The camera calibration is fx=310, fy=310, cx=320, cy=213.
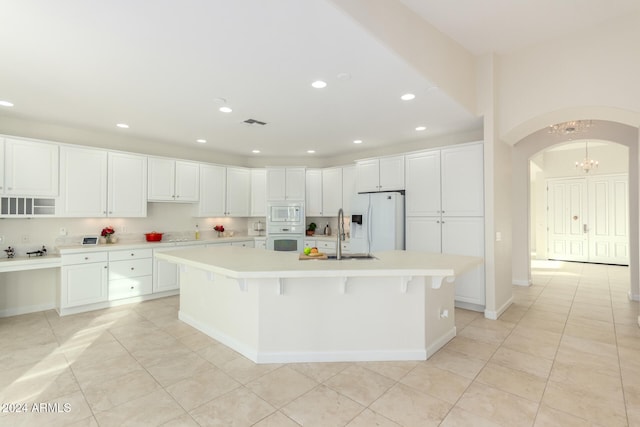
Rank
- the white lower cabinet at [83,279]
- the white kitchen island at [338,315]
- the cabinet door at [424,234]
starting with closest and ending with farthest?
the white kitchen island at [338,315] → the white lower cabinet at [83,279] → the cabinet door at [424,234]

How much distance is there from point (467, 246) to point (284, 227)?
3513mm

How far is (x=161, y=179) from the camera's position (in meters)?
5.30

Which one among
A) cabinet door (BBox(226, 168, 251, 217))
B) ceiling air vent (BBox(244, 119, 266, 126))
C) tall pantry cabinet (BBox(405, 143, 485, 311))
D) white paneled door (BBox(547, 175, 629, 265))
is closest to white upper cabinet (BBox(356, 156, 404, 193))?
tall pantry cabinet (BBox(405, 143, 485, 311))

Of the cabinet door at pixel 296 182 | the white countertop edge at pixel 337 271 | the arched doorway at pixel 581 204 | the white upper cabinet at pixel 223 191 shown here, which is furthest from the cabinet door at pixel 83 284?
the arched doorway at pixel 581 204

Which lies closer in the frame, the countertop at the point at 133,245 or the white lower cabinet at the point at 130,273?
the countertop at the point at 133,245

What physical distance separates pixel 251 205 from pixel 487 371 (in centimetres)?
518

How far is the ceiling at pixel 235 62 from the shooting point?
6.93 ft

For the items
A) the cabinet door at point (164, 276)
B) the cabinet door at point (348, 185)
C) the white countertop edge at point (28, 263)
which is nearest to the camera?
the white countertop edge at point (28, 263)

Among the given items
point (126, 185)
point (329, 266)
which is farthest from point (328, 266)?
point (126, 185)

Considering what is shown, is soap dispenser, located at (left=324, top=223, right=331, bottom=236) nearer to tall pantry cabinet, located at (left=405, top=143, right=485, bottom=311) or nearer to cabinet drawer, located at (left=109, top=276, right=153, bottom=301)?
tall pantry cabinet, located at (left=405, top=143, right=485, bottom=311)

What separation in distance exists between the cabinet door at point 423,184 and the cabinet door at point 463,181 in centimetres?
11

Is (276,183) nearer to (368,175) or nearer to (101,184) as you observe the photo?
(368,175)

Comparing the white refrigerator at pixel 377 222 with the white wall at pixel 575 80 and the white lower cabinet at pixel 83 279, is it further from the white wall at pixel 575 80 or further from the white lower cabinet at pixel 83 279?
the white lower cabinet at pixel 83 279

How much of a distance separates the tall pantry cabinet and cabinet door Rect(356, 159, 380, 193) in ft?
1.89
